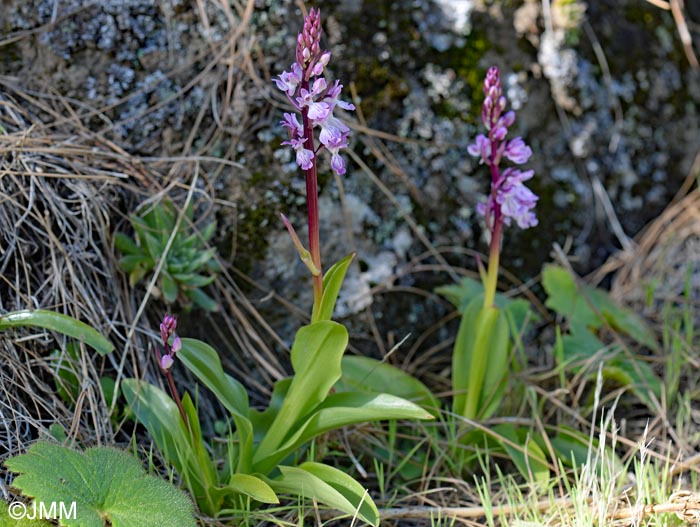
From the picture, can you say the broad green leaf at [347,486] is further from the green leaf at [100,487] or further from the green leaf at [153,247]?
the green leaf at [153,247]

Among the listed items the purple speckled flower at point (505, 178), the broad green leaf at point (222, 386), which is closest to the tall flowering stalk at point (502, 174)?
the purple speckled flower at point (505, 178)

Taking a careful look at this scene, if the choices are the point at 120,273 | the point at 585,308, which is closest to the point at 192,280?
the point at 120,273

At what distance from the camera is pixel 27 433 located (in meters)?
1.77

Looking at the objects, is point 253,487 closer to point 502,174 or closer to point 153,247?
point 153,247

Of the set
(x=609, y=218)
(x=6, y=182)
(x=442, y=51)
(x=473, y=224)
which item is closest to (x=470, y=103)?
(x=442, y=51)

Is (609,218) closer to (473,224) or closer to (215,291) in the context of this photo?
(473,224)

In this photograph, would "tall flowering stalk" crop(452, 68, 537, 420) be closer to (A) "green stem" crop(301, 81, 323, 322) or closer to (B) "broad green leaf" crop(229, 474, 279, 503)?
(A) "green stem" crop(301, 81, 323, 322)

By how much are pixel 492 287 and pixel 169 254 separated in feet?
2.95

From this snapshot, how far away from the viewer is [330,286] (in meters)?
1.79

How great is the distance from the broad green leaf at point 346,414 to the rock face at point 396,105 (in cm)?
66

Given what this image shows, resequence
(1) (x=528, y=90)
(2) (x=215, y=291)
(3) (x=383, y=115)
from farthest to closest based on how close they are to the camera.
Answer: (1) (x=528, y=90) < (3) (x=383, y=115) < (2) (x=215, y=291)

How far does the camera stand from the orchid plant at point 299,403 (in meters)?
1.64

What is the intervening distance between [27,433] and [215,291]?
2.41 feet

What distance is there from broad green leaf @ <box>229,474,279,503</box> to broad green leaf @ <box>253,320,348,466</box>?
4.6 inches
